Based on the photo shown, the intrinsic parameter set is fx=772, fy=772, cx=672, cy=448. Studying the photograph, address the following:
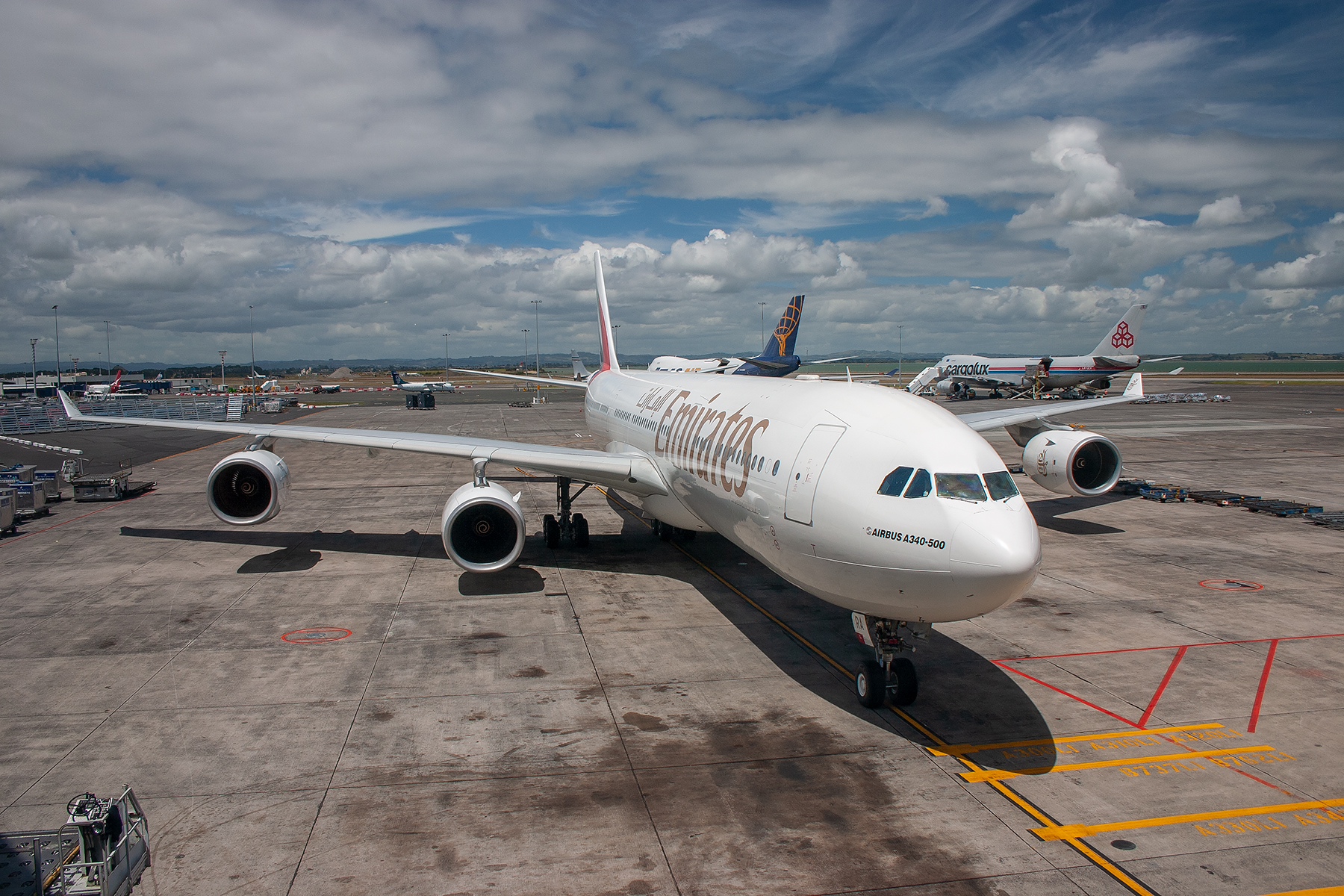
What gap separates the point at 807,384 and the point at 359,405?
68987 millimetres

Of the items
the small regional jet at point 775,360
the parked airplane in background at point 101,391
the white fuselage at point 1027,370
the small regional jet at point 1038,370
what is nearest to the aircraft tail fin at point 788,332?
the small regional jet at point 775,360

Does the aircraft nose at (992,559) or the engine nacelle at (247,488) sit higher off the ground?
the aircraft nose at (992,559)

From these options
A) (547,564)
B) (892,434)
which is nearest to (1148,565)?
(892,434)

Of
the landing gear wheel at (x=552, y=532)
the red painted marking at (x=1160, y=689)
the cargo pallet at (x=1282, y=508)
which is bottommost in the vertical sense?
the red painted marking at (x=1160, y=689)

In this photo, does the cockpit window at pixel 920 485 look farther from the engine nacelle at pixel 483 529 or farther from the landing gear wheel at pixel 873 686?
the engine nacelle at pixel 483 529

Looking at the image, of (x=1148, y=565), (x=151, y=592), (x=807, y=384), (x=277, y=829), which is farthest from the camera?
(x=1148, y=565)

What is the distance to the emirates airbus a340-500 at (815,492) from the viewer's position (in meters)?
8.08

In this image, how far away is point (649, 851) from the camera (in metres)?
6.93

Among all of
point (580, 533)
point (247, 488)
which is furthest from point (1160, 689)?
point (247, 488)

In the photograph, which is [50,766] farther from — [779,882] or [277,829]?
[779,882]

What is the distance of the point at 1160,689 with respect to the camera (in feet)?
34.5

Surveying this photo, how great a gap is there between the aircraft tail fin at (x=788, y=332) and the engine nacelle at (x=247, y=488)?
4182cm

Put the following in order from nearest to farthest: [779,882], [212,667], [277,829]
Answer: [779,882]
[277,829]
[212,667]

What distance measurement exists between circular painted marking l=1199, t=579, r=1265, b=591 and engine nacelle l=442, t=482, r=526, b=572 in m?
13.5
